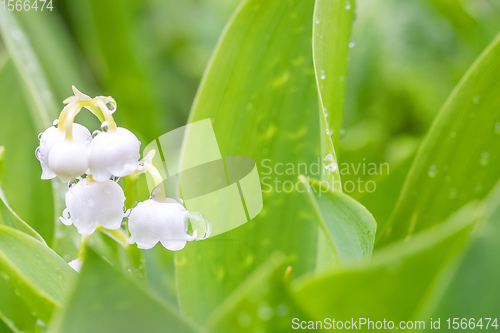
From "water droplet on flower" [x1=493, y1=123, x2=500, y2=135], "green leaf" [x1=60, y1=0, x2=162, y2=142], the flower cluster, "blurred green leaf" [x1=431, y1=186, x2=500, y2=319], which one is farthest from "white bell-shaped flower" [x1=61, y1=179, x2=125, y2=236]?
"green leaf" [x1=60, y1=0, x2=162, y2=142]

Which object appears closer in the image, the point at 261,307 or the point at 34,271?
the point at 261,307

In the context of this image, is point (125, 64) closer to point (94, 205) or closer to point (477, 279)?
point (94, 205)

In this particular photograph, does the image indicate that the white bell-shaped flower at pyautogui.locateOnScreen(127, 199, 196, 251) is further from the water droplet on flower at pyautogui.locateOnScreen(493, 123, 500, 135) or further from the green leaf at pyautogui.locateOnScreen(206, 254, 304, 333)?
the water droplet on flower at pyautogui.locateOnScreen(493, 123, 500, 135)

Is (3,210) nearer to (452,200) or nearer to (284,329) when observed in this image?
(284,329)

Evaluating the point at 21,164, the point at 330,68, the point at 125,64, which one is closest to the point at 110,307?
the point at 330,68

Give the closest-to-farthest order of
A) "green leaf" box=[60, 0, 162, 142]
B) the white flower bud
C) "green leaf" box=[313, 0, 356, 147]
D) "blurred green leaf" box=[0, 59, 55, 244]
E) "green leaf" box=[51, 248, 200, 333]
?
"green leaf" box=[51, 248, 200, 333] < the white flower bud < "green leaf" box=[313, 0, 356, 147] < "blurred green leaf" box=[0, 59, 55, 244] < "green leaf" box=[60, 0, 162, 142]

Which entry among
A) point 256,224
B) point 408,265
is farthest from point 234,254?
A: point 408,265


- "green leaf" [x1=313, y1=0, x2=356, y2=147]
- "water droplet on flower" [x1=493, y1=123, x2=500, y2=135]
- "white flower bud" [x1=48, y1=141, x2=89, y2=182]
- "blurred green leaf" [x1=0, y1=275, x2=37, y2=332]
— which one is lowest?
"blurred green leaf" [x1=0, y1=275, x2=37, y2=332]

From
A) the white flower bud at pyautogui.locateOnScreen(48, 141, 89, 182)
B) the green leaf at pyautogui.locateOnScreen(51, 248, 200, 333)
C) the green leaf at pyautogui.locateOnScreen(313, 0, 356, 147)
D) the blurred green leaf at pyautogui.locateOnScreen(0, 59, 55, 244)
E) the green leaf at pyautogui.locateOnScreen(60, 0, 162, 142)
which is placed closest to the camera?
the green leaf at pyautogui.locateOnScreen(51, 248, 200, 333)
